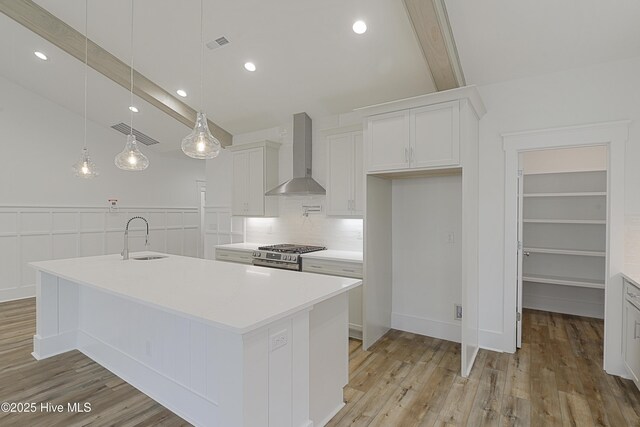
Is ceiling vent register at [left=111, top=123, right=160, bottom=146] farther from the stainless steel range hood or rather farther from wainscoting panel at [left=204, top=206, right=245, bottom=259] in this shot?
the stainless steel range hood

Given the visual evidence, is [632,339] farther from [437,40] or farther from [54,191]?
[54,191]

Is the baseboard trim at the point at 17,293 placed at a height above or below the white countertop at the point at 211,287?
below

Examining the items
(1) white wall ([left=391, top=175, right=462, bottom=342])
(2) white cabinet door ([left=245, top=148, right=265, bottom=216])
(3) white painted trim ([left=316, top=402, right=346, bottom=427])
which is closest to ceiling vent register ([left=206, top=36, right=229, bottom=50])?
(2) white cabinet door ([left=245, top=148, right=265, bottom=216])

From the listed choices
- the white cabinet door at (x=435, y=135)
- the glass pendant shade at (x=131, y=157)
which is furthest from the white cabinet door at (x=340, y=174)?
the glass pendant shade at (x=131, y=157)

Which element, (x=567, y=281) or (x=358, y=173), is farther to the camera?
(x=567, y=281)

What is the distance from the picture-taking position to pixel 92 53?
13.5ft

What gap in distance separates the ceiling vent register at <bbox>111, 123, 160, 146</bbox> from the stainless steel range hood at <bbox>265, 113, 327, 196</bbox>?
3181 millimetres

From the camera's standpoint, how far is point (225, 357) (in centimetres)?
162

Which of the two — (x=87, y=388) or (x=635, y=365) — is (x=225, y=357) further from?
(x=635, y=365)

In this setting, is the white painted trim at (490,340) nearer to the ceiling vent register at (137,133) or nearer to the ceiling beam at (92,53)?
the ceiling beam at (92,53)

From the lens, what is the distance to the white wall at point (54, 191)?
5.10m

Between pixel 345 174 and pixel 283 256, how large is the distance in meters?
1.31

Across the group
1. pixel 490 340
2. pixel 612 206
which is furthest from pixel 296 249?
pixel 612 206

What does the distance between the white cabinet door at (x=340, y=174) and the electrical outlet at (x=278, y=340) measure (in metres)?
2.43
